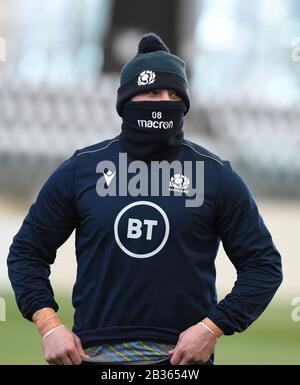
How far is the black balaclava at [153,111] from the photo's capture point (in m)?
3.73

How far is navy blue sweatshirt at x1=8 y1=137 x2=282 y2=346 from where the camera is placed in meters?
3.63

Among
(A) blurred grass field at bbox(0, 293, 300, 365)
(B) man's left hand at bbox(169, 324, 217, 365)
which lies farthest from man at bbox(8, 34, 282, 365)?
(A) blurred grass field at bbox(0, 293, 300, 365)

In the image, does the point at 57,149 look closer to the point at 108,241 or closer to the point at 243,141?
the point at 243,141

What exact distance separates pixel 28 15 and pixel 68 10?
3.04ft

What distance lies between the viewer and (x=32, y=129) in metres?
21.9

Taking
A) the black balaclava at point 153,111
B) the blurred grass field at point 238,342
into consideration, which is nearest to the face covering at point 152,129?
the black balaclava at point 153,111

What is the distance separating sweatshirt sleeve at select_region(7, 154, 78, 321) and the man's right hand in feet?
0.43

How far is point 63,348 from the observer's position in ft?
11.8

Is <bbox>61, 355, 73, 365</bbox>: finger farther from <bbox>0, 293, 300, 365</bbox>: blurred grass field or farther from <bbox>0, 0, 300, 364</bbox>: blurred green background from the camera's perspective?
<bbox>0, 0, 300, 364</bbox>: blurred green background

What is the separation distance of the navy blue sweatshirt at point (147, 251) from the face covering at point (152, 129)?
35 mm

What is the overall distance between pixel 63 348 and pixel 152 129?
77cm

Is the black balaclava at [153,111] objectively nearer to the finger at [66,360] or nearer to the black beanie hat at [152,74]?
the black beanie hat at [152,74]

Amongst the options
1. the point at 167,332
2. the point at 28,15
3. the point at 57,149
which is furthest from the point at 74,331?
the point at 28,15

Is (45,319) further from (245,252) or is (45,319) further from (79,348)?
(245,252)
